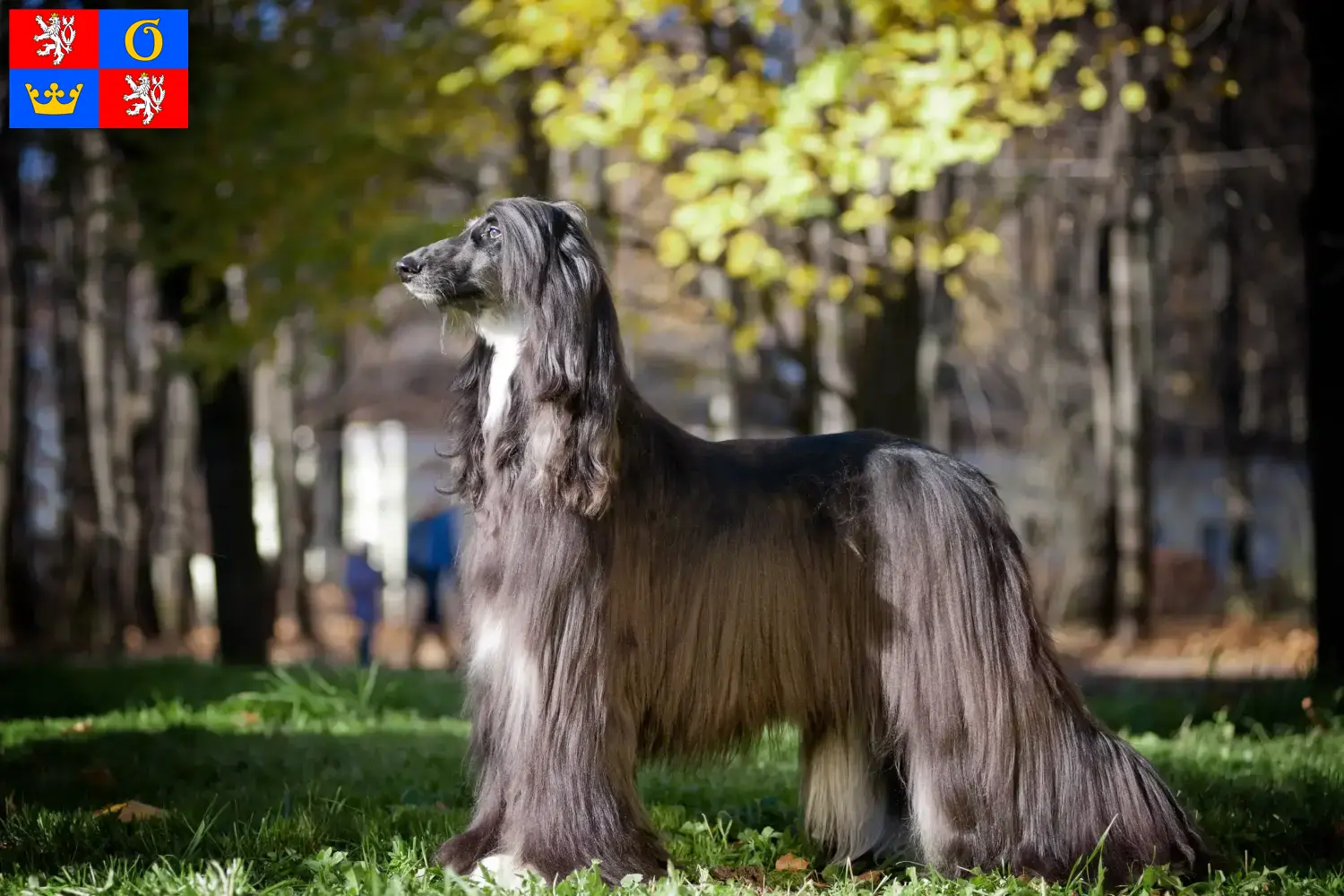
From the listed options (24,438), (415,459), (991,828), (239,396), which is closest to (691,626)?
(991,828)

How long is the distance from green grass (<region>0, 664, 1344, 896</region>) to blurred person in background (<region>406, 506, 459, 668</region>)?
5.37 metres

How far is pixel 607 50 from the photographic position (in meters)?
9.44

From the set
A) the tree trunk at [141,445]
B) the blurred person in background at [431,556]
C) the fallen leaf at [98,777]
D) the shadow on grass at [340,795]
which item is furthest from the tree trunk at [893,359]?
the tree trunk at [141,445]

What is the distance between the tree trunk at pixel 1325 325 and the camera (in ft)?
27.2

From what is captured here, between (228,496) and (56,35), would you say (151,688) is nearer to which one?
(228,496)

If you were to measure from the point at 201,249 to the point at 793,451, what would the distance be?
6688mm

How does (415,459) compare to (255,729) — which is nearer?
(255,729)

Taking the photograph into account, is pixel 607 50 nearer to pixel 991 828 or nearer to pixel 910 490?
pixel 910 490

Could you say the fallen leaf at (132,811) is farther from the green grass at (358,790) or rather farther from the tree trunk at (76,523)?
the tree trunk at (76,523)

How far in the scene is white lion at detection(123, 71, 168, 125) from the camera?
748cm

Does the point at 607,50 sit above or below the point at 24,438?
above

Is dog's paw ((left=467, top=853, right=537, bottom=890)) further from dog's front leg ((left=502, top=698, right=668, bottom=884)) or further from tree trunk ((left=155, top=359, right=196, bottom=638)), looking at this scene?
tree trunk ((left=155, top=359, right=196, bottom=638))

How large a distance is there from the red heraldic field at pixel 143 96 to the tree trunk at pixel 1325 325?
645 centimetres

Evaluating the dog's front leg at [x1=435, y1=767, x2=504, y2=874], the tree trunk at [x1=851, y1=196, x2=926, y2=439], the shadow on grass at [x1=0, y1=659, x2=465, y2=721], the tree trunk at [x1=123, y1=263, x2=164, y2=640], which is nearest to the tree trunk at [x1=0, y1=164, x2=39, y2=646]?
the tree trunk at [x1=123, y1=263, x2=164, y2=640]
